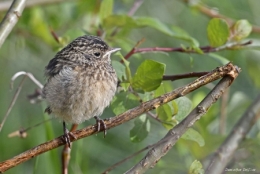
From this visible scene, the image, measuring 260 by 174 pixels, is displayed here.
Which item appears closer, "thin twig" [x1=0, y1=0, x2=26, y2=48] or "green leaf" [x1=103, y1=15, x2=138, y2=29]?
"thin twig" [x1=0, y1=0, x2=26, y2=48]

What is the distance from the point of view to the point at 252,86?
630 cm

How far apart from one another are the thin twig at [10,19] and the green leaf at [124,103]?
2.79 ft

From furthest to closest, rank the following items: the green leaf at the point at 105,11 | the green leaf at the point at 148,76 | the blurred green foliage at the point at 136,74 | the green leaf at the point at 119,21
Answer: the green leaf at the point at 105,11 < the green leaf at the point at 119,21 < the blurred green foliage at the point at 136,74 < the green leaf at the point at 148,76

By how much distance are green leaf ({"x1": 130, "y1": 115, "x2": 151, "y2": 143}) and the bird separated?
1.04 ft

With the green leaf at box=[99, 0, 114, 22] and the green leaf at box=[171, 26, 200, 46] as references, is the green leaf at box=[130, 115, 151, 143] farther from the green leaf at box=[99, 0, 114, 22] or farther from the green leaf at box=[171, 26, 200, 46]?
the green leaf at box=[99, 0, 114, 22]

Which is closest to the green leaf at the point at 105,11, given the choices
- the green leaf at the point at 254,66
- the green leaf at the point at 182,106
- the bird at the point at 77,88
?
the bird at the point at 77,88

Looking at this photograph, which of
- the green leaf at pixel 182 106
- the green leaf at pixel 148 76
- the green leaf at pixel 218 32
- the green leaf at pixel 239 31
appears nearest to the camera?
the green leaf at pixel 148 76

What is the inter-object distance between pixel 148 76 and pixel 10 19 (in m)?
0.95

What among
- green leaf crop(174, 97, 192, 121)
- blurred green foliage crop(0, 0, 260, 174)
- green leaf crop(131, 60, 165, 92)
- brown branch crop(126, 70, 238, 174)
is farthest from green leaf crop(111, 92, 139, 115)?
brown branch crop(126, 70, 238, 174)

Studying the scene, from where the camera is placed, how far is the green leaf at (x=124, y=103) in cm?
401

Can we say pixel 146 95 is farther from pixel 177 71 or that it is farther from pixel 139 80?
pixel 177 71

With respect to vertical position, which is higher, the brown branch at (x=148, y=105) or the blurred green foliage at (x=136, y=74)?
the blurred green foliage at (x=136, y=74)

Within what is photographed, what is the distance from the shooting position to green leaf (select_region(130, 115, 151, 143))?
404cm

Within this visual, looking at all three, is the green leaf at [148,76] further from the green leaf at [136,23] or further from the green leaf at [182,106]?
the green leaf at [136,23]
